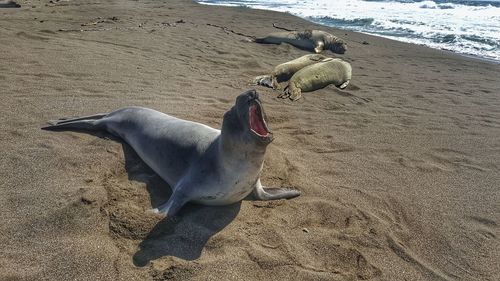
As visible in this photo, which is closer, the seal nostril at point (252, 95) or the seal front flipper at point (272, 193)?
the seal nostril at point (252, 95)

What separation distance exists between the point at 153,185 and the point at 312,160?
5.34 feet

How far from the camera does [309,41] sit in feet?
34.9

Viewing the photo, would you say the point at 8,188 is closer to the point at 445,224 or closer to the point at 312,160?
the point at 312,160

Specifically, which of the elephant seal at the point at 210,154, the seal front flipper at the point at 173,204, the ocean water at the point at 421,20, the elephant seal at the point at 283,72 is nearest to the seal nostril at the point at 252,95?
the elephant seal at the point at 210,154

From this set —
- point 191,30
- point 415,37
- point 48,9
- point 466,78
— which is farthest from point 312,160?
point 415,37

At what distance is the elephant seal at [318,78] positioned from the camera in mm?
6695

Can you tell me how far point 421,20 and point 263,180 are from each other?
16.7 meters

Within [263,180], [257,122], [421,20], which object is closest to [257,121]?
[257,122]

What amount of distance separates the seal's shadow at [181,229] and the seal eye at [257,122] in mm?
685

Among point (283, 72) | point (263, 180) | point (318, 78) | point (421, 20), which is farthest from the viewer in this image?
point (421, 20)

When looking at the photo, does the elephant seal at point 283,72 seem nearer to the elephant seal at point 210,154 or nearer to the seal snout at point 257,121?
the elephant seal at point 210,154

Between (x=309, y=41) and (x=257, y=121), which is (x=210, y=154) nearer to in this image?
(x=257, y=121)

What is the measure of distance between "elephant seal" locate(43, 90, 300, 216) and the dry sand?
0.12m

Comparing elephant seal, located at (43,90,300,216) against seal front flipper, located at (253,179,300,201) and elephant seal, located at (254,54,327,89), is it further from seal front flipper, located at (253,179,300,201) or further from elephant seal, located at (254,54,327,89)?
elephant seal, located at (254,54,327,89)
